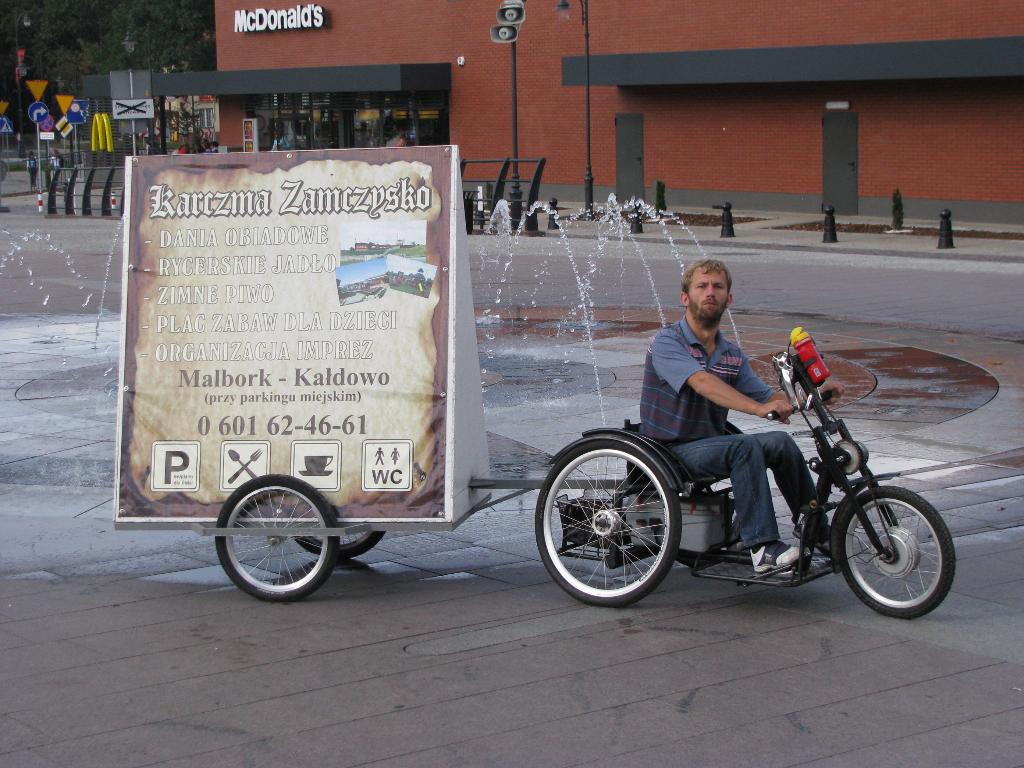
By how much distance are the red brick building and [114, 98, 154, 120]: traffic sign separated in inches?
692

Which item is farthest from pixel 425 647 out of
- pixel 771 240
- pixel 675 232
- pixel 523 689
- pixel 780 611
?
pixel 675 232

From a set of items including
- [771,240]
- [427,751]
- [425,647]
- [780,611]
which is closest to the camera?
[427,751]

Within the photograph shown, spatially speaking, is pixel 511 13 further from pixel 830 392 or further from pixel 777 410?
pixel 777 410

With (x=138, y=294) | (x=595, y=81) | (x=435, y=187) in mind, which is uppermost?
(x=595, y=81)

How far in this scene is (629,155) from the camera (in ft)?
133

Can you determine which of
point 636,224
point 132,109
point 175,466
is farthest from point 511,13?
point 175,466

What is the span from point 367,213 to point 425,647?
6.82 ft

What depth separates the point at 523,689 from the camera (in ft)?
17.6

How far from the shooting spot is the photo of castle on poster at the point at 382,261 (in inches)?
262

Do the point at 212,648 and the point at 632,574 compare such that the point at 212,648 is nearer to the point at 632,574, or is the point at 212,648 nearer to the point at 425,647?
the point at 425,647

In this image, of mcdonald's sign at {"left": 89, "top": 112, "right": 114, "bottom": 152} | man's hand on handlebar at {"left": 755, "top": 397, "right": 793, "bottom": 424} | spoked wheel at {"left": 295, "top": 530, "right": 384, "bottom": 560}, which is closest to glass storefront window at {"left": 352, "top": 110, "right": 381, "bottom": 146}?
mcdonald's sign at {"left": 89, "top": 112, "right": 114, "bottom": 152}

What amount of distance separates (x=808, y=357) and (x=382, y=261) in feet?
6.64

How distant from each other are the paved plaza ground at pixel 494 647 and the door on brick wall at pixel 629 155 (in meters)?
29.8

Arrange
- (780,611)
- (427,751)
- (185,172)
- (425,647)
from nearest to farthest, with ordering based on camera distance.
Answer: (427,751)
(425,647)
(780,611)
(185,172)
